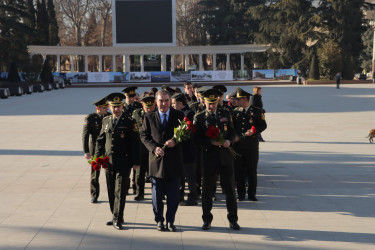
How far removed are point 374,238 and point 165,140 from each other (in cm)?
298

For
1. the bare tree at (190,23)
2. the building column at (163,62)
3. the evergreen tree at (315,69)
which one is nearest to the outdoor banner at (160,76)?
the building column at (163,62)

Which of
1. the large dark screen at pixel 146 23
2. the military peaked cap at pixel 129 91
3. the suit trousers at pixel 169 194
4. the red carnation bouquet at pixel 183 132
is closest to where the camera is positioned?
the red carnation bouquet at pixel 183 132

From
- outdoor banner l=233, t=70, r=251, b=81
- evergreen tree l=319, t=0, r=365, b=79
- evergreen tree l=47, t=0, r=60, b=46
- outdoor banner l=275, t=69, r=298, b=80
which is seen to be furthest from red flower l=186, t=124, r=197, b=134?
evergreen tree l=47, t=0, r=60, b=46

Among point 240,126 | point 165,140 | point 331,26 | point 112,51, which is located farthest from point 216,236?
point 112,51

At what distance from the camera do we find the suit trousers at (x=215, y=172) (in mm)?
7293

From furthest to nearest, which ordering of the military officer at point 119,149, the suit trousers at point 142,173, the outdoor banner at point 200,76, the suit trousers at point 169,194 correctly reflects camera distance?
the outdoor banner at point 200,76
the suit trousers at point 142,173
the military officer at point 119,149
the suit trousers at point 169,194

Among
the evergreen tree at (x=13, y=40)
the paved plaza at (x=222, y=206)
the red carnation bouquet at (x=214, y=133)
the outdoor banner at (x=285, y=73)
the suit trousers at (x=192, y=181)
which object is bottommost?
the paved plaza at (x=222, y=206)

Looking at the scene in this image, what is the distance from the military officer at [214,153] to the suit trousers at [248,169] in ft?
5.62

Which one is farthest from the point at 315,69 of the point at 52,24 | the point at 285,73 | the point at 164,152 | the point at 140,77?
the point at 164,152

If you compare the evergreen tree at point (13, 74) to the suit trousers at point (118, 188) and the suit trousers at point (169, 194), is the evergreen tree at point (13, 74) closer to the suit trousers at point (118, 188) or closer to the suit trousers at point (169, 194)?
the suit trousers at point (118, 188)

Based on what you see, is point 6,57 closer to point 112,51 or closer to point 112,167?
point 112,51

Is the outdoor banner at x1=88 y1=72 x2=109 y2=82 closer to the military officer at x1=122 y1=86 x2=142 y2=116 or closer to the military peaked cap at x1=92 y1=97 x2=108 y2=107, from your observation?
the military officer at x1=122 y1=86 x2=142 y2=116

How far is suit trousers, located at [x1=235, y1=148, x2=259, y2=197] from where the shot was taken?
356 inches

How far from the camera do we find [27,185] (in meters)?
10.4
